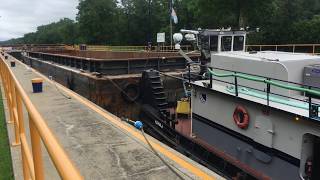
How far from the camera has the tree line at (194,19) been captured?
1478 inches

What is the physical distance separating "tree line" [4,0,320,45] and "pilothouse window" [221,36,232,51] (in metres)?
25.9

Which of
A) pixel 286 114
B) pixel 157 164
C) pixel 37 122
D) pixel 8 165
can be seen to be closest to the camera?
pixel 37 122

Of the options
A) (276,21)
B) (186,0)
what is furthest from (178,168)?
(186,0)

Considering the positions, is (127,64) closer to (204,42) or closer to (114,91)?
(114,91)

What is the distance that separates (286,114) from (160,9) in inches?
2804

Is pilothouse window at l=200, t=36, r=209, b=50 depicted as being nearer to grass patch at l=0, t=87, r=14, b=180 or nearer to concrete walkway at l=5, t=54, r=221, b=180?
concrete walkway at l=5, t=54, r=221, b=180

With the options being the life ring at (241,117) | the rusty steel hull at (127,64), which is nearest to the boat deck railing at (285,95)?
the life ring at (241,117)

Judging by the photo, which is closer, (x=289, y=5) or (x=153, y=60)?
(x=153, y=60)

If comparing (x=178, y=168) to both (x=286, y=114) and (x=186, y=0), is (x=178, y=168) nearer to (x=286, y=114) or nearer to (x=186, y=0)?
(x=286, y=114)

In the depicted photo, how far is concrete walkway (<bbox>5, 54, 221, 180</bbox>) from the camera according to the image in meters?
3.99

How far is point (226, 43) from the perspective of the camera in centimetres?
1063

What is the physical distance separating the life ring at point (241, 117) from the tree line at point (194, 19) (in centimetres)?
2924

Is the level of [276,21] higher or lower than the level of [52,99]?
higher

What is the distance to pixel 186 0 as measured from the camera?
218 feet
